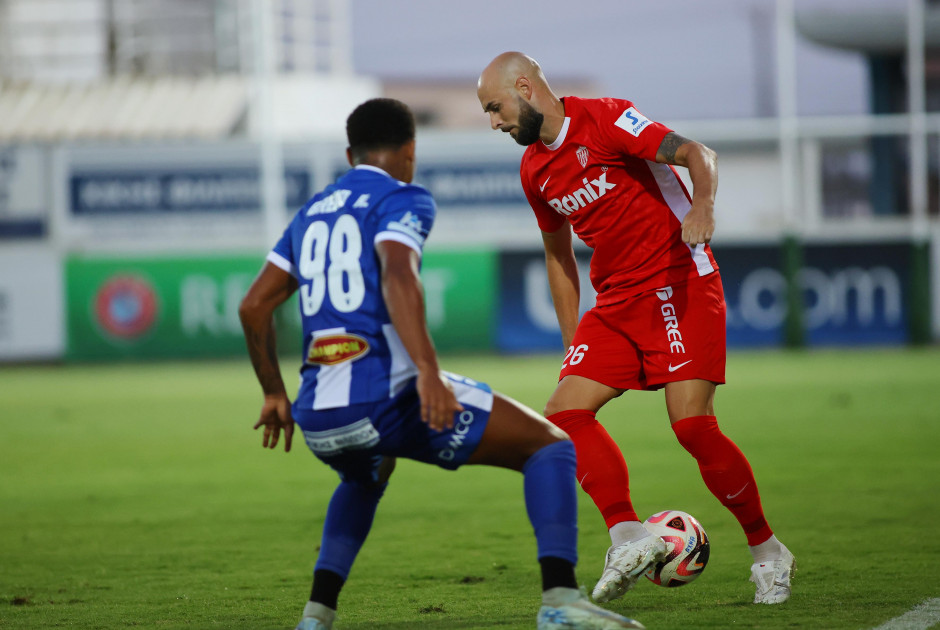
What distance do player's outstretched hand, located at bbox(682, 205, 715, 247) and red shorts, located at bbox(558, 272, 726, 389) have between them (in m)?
0.60

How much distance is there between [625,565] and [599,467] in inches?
18.4

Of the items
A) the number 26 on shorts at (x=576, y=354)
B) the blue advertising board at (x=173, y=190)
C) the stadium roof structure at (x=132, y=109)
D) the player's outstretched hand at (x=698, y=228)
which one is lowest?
the number 26 on shorts at (x=576, y=354)

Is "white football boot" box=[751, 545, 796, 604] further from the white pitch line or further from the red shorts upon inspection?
the red shorts

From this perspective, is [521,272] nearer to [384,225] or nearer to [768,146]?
[768,146]

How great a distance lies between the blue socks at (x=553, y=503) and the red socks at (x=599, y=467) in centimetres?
93

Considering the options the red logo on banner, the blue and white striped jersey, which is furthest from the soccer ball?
the red logo on banner

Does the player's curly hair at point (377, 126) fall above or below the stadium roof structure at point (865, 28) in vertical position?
below

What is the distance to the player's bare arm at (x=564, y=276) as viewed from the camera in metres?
5.47

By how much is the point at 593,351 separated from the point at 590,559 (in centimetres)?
114

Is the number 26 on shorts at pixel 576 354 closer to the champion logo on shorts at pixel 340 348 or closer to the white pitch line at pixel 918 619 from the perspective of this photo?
the champion logo on shorts at pixel 340 348

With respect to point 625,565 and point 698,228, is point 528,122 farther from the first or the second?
point 625,565

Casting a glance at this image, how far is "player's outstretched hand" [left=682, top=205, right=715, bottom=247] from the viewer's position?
172 inches

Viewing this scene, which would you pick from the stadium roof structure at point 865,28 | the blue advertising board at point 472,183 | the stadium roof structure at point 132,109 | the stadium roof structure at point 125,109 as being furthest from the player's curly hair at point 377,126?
the stadium roof structure at point 125,109

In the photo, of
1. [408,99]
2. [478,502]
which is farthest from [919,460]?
[408,99]
